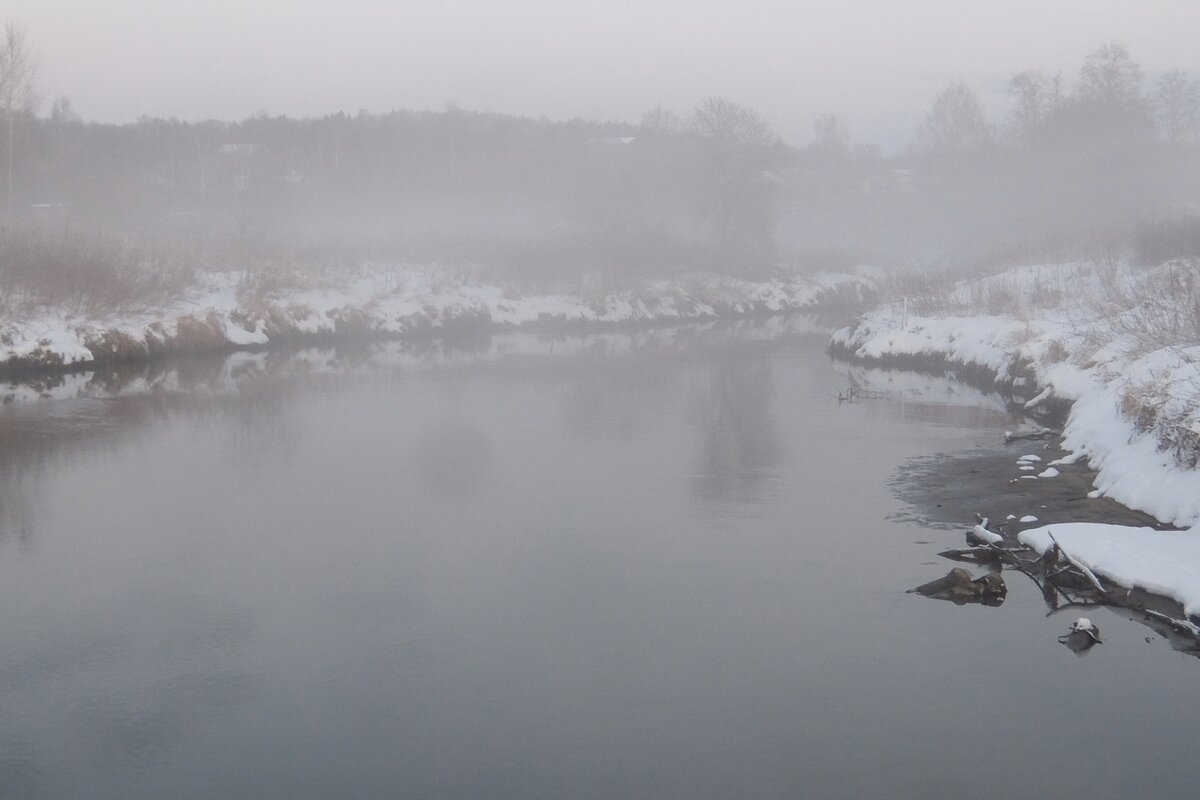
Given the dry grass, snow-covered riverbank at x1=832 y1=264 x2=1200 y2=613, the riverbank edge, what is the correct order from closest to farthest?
snow-covered riverbank at x1=832 y1=264 x2=1200 y2=613 → the riverbank edge → the dry grass

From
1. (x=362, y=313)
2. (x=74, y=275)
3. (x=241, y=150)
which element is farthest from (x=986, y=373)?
(x=241, y=150)

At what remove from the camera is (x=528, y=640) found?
927cm

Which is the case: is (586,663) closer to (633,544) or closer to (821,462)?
(633,544)

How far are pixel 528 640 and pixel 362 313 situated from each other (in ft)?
94.5

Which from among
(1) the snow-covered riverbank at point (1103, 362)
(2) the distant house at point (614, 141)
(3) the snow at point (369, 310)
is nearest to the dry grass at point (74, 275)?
(3) the snow at point (369, 310)

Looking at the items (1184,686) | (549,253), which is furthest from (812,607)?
(549,253)

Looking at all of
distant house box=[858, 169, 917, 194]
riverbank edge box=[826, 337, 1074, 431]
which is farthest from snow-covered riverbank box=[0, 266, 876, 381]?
distant house box=[858, 169, 917, 194]

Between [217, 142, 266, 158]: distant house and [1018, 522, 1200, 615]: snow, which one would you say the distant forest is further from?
[1018, 522, 1200, 615]: snow

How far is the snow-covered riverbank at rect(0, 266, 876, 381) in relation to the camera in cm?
2688

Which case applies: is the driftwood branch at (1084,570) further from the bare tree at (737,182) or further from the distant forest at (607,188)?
the bare tree at (737,182)

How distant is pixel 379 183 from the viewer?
69.1 m

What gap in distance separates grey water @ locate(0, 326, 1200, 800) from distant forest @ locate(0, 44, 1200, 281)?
80.5ft

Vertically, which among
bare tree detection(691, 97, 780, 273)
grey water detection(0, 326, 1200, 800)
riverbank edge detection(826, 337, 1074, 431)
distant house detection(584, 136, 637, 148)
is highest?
distant house detection(584, 136, 637, 148)

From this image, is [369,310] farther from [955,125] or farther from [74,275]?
[955,125]
